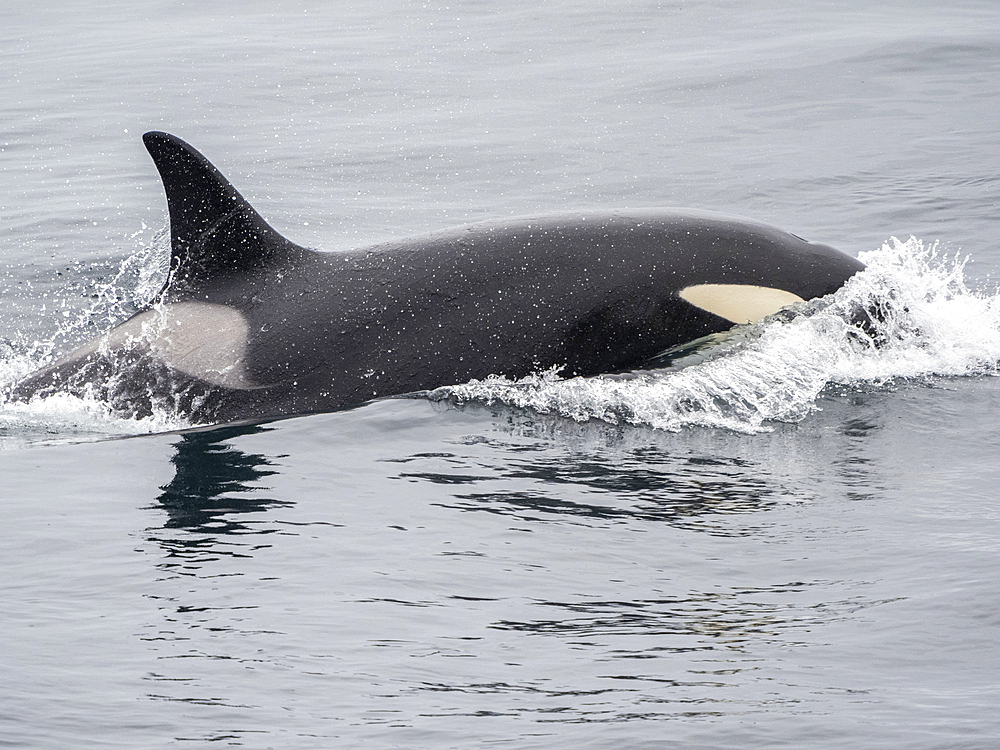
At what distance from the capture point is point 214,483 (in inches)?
362

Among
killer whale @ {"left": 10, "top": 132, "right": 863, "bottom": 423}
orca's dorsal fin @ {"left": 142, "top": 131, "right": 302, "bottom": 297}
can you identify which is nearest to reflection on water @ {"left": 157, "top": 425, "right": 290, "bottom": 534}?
killer whale @ {"left": 10, "top": 132, "right": 863, "bottom": 423}

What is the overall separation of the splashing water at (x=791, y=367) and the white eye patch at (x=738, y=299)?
0.09 metres

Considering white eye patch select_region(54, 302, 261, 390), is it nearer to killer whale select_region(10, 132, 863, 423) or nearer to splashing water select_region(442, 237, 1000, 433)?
killer whale select_region(10, 132, 863, 423)

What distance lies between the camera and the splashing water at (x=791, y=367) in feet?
33.1

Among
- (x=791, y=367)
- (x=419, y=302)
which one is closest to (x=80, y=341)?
(x=419, y=302)

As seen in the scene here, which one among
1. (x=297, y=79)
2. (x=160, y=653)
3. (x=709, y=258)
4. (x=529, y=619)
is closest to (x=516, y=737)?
(x=529, y=619)

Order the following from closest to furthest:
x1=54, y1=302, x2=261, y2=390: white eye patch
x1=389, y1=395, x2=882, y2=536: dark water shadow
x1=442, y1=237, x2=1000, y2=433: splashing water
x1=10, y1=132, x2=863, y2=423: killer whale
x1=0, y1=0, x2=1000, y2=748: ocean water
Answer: x1=0, y1=0, x2=1000, y2=748: ocean water < x1=389, y1=395, x2=882, y2=536: dark water shadow < x1=442, y1=237, x2=1000, y2=433: splashing water < x1=10, y1=132, x2=863, y2=423: killer whale < x1=54, y1=302, x2=261, y2=390: white eye patch

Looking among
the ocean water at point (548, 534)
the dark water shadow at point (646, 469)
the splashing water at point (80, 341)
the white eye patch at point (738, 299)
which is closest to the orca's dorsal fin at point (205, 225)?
the splashing water at point (80, 341)

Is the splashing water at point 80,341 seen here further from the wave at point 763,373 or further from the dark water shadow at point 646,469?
the dark water shadow at point 646,469

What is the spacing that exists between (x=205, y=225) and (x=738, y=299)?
3.86 meters

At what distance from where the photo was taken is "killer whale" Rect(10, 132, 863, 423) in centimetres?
1028

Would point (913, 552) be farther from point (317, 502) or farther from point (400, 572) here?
point (317, 502)

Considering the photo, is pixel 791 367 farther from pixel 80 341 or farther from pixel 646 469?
pixel 80 341

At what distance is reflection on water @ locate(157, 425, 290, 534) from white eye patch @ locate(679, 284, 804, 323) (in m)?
3.18
